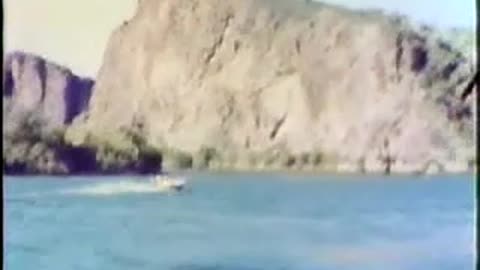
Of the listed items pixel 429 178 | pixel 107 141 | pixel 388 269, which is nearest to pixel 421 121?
pixel 429 178

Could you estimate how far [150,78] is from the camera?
117cm

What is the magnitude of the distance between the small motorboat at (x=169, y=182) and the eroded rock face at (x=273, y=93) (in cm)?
4

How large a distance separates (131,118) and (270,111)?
193 mm

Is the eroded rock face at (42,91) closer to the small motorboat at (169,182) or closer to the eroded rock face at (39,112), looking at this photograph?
the eroded rock face at (39,112)

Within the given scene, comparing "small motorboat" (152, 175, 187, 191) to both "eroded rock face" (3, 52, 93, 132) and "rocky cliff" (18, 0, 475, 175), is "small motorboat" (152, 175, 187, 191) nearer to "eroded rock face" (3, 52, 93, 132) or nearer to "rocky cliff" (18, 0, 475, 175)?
"rocky cliff" (18, 0, 475, 175)

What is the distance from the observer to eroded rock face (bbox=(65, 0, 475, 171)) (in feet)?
3.82

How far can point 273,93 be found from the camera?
1.16m

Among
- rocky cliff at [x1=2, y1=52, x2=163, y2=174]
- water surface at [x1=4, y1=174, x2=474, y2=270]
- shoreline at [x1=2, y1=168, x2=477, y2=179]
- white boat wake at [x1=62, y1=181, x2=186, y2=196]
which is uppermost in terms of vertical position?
rocky cliff at [x1=2, y1=52, x2=163, y2=174]

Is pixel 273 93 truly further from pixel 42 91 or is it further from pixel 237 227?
pixel 42 91

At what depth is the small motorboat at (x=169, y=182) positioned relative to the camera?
3.79 ft

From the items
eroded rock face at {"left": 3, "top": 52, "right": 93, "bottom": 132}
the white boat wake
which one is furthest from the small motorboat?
eroded rock face at {"left": 3, "top": 52, "right": 93, "bottom": 132}

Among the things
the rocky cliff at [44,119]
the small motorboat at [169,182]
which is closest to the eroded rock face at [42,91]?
the rocky cliff at [44,119]

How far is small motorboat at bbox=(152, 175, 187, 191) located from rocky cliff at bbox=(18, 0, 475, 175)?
3 centimetres

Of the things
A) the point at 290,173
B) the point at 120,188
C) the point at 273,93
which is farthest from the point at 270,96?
the point at 120,188
